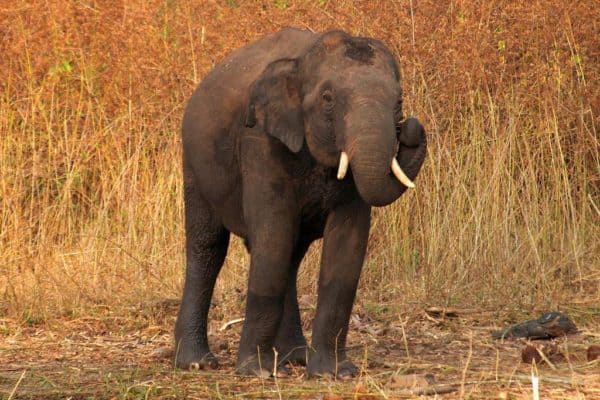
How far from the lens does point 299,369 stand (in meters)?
6.57

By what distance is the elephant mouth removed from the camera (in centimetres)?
543

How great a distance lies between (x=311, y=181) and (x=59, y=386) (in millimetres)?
1525

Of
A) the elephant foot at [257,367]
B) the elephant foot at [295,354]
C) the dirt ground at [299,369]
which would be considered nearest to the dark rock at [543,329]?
the dirt ground at [299,369]

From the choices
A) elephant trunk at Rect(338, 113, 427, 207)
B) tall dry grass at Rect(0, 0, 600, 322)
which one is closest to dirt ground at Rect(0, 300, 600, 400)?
tall dry grass at Rect(0, 0, 600, 322)

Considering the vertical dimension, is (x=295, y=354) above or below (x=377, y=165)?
below

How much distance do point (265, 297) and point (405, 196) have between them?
312 centimetres

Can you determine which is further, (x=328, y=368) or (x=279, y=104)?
(x=328, y=368)

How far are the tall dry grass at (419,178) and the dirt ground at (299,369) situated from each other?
344 mm

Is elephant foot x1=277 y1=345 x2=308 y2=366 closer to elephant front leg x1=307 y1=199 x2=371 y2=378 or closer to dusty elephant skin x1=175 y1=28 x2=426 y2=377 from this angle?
dusty elephant skin x1=175 y1=28 x2=426 y2=377

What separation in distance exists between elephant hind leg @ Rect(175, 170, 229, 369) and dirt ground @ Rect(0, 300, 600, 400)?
0.24 metres

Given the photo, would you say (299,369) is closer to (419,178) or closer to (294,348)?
(294,348)

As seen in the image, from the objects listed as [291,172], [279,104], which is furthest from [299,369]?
[279,104]

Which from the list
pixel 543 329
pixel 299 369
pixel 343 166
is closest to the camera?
pixel 343 166

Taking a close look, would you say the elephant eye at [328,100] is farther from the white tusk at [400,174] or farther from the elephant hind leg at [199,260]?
the elephant hind leg at [199,260]
